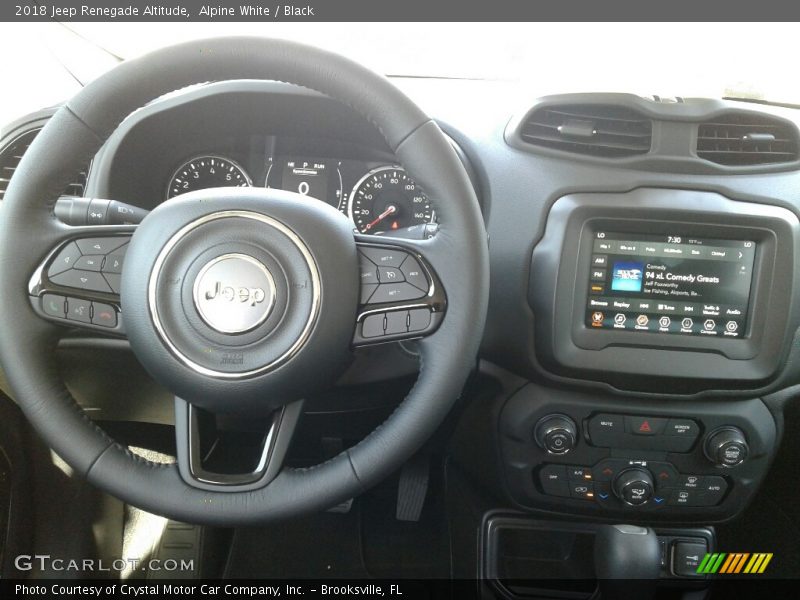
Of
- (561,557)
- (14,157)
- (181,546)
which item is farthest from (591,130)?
(181,546)

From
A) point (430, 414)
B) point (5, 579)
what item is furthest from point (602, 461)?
point (5, 579)

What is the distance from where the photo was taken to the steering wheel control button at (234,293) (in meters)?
0.96

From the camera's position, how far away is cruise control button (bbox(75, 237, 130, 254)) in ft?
3.37

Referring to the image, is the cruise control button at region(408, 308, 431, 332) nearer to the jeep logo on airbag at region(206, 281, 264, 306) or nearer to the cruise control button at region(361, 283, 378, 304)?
the cruise control button at region(361, 283, 378, 304)

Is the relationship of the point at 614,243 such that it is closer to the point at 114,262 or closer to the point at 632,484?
the point at 632,484

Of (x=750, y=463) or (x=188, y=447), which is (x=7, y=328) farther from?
(x=750, y=463)

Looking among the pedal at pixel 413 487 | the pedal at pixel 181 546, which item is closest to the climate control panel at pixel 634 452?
the pedal at pixel 413 487

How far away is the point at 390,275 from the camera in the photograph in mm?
1017

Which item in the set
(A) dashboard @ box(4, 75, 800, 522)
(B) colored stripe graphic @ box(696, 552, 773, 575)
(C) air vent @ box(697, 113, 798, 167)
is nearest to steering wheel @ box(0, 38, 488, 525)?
(A) dashboard @ box(4, 75, 800, 522)

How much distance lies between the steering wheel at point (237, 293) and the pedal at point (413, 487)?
719 mm

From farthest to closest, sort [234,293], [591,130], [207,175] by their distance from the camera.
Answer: [207,175], [591,130], [234,293]

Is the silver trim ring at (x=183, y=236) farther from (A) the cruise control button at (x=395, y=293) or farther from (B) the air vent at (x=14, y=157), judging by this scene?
(B) the air vent at (x=14, y=157)

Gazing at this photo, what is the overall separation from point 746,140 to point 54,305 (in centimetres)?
122

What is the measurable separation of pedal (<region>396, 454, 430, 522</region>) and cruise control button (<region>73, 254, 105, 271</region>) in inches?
35.0
